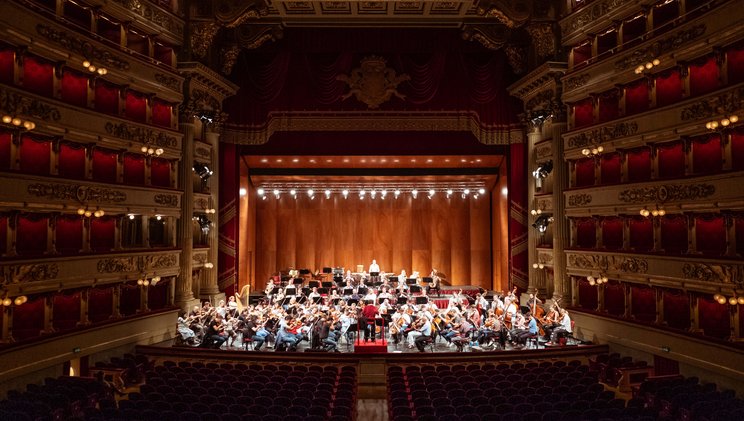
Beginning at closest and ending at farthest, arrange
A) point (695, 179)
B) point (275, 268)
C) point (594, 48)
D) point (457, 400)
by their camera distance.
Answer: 1. point (457, 400)
2. point (695, 179)
3. point (594, 48)
4. point (275, 268)

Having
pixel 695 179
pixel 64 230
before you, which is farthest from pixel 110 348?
pixel 695 179

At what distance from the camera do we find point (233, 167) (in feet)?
73.4

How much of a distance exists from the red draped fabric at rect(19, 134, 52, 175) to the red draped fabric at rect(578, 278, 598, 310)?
647 inches

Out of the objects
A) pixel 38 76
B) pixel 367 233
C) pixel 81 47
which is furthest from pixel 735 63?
pixel 367 233

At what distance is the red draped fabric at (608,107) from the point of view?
1675 cm

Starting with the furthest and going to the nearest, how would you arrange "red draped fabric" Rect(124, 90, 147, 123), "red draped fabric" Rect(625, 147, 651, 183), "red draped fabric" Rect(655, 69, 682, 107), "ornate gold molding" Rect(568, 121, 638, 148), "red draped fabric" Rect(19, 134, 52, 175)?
"red draped fabric" Rect(124, 90, 147, 123)
"red draped fabric" Rect(625, 147, 651, 183)
"ornate gold molding" Rect(568, 121, 638, 148)
"red draped fabric" Rect(655, 69, 682, 107)
"red draped fabric" Rect(19, 134, 52, 175)

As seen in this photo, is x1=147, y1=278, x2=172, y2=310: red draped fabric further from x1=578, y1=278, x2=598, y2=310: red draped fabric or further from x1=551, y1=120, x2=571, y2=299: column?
x1=578, y1=278, x2=598, y2=310: red draped fabric

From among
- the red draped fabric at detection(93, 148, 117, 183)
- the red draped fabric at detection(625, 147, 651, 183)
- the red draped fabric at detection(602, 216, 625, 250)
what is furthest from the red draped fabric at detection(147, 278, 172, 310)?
the red draped fabric at detection(625, 147, 651, 183)

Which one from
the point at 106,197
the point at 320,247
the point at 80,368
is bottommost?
the point at 80,368

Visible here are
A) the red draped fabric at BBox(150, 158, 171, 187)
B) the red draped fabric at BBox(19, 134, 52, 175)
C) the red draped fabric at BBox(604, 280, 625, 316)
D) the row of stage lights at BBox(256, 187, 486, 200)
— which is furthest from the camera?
the row of stage lights at BBox(256, 187, 486, 200)

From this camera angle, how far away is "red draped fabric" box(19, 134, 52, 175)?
13.4 m

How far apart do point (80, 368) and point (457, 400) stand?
1054 cm

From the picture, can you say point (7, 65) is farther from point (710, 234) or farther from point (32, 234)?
point (710, 234)

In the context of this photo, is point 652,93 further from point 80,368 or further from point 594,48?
point 80,368
